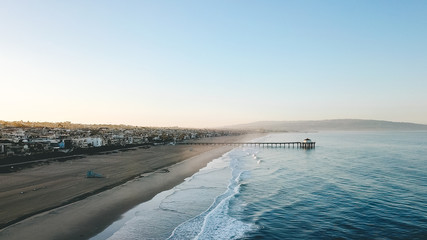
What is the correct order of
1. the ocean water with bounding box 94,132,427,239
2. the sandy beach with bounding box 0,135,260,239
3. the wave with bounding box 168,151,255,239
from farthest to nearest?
the ocean water with bounding box 94,132,427,239, the wave with bounding box 168,151,255,239, the sandy beach with bounding box 0,135,260,239

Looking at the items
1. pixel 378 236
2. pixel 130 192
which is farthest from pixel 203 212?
pixel 378 236

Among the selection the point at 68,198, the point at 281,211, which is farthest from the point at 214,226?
the point at 68,198

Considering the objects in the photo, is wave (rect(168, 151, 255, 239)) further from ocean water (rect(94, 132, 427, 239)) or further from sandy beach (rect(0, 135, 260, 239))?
sandy beach (rect(0, 135, 260, 239))

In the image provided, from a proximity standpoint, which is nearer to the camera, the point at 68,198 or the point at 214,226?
the point at 214,226

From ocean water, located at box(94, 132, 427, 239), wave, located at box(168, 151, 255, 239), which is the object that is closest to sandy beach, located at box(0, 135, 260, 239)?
ocean water, located at box(94, 132, 427, 239)

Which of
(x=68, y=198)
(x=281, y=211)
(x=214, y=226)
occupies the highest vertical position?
(x=68, y=198)

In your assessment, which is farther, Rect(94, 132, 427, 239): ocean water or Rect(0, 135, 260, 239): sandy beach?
Rect(94, 132, 427, 239): ocean water

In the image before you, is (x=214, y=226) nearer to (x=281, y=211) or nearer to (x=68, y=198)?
(x=281, y=211)

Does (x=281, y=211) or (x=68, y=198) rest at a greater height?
(x=68, y=198)

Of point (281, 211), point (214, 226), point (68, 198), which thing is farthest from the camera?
point (68, 198)
